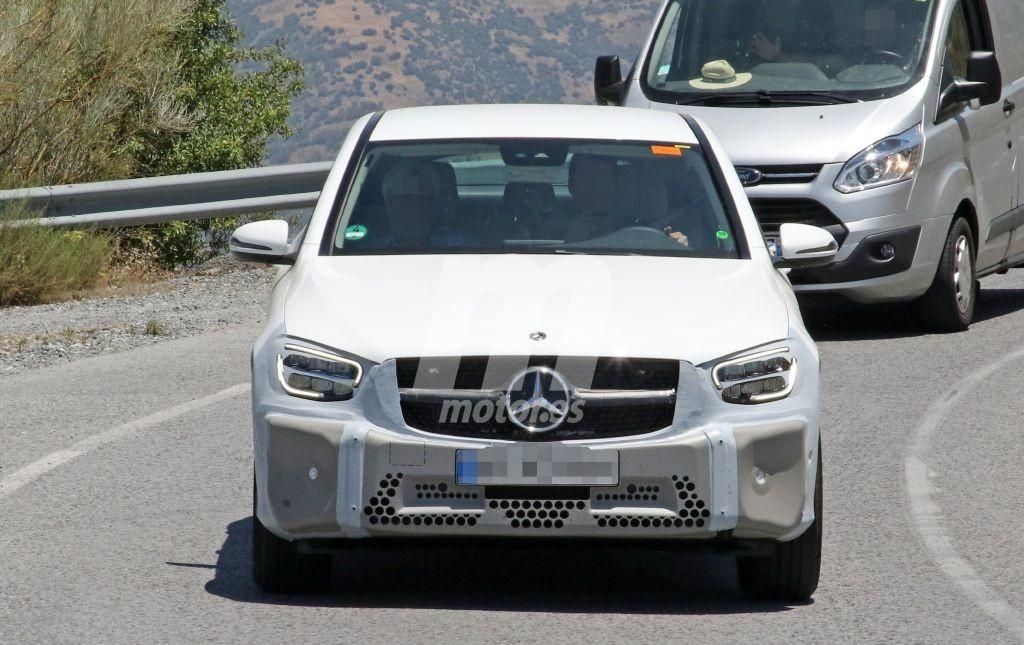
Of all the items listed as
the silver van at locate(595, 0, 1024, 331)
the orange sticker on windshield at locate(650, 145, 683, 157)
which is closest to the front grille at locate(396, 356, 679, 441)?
the orange sticker on windshield at locate(650, 145, 683, 157)

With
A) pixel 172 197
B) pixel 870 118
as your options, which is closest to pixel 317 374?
pixel 870 118

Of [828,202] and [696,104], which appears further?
[696,104]

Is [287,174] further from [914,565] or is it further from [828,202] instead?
[914,565]

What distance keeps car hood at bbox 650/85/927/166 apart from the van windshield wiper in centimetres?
7

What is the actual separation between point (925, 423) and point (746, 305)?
359 cm

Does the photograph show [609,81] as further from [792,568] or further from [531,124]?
[792,568]

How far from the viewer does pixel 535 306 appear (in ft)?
17.9

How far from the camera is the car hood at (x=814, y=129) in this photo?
1145 centimetres

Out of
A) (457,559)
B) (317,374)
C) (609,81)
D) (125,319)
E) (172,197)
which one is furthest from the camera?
(172,197)

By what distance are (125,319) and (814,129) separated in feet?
15.9

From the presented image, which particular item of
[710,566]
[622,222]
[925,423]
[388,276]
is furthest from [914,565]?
[925,423]

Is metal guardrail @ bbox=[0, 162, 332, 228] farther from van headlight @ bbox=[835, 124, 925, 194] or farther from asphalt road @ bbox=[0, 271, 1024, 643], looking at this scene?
asphalt road @ bbox=[0, 271, 1024, 643]

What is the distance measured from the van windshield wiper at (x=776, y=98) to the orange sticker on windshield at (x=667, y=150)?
5337 millimetres

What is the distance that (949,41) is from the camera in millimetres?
12242
